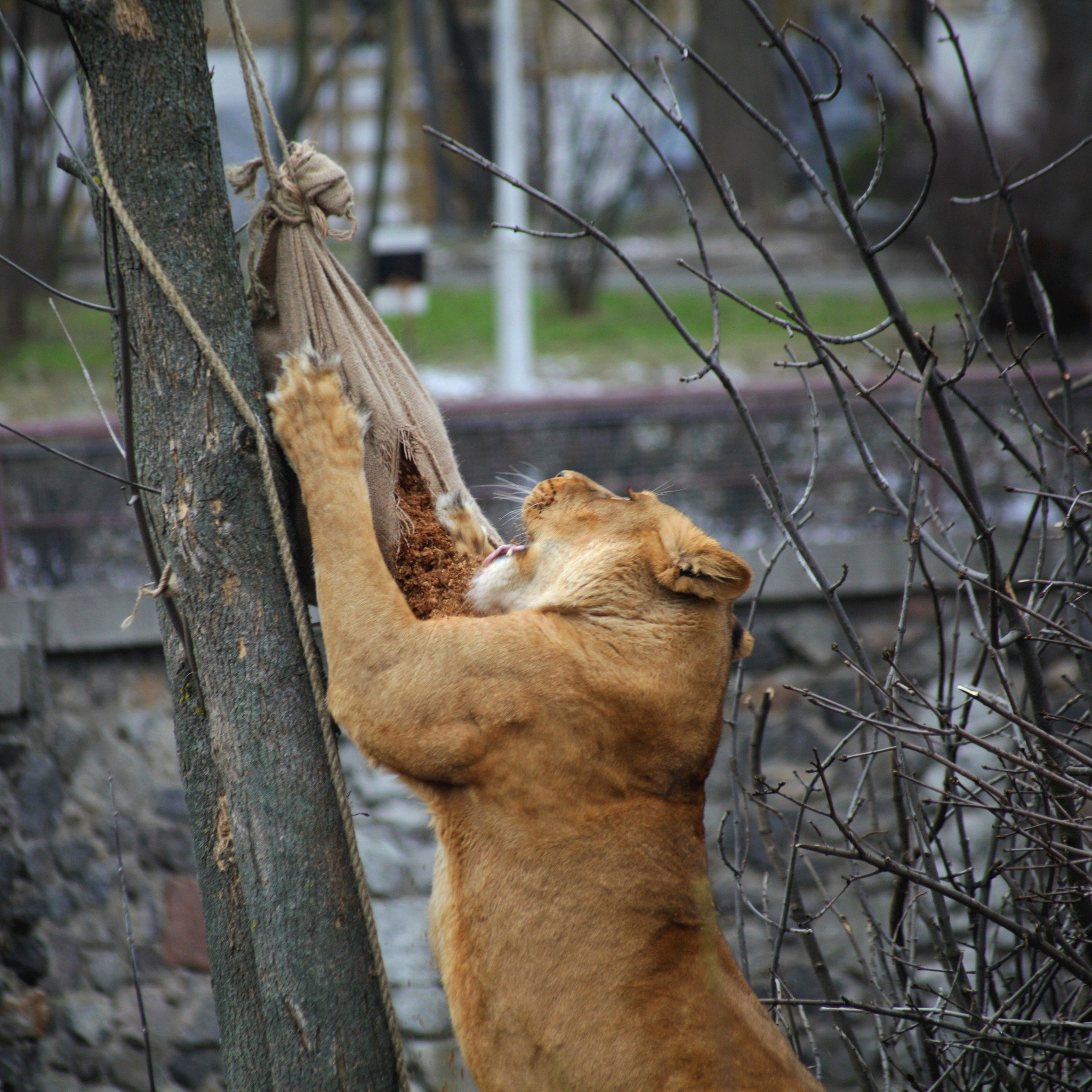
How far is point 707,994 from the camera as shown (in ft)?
7.25

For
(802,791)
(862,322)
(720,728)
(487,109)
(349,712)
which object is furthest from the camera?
(487,109)

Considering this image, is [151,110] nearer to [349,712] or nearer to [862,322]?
[349,712]

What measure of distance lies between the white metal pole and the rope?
696 cm

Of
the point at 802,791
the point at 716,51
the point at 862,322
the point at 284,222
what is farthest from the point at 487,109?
the point at 284,222

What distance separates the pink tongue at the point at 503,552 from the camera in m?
2.45

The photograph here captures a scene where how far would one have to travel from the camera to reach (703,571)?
2361 mm

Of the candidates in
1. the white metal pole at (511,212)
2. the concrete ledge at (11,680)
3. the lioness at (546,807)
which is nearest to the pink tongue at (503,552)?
the lioness at (546,807)

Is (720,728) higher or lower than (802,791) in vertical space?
A: higher

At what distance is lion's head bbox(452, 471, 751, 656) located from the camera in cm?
238

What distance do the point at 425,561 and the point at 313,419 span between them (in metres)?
0.39

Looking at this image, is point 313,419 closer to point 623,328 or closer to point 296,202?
point 296,202

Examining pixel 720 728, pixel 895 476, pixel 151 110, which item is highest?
pixel 151 110

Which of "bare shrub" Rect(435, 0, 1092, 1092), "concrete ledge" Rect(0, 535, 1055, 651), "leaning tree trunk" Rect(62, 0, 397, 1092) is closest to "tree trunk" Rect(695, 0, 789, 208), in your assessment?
"concrete ledge" Rect(0, 535, 1055, 651)

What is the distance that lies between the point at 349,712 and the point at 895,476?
4.70 metres
